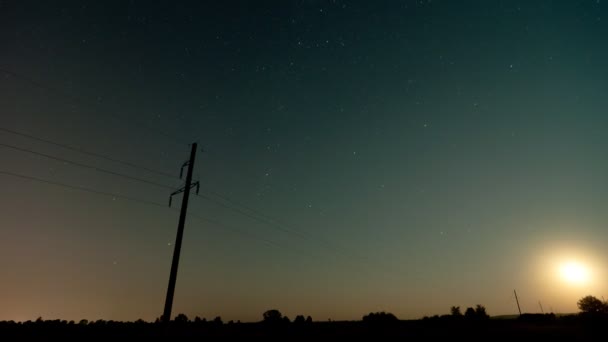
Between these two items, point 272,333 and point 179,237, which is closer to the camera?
point 179,237

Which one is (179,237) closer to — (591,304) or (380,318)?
(380,318)

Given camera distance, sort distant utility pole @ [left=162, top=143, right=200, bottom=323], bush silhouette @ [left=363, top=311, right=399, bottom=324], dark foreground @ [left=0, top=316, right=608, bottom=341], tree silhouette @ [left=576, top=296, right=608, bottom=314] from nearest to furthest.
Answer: distant utility pole @ [left=162, top=143, right=200, bottom=323], dark foreground @ [left=0, top=316, right=608, bottom=341], bush silhouette @ [left=363, top=311, right=399, bottom=324], tree silhouette @ [left=576, top=296, right=608, bottom=314]

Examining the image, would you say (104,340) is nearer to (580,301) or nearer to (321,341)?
(321,341)

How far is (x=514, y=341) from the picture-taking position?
2286 cm

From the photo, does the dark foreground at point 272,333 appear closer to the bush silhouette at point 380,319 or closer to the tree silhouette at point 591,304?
the bush silhouette at point 380,319

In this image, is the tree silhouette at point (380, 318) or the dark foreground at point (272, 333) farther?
the tree silhouette at point (380, 318)

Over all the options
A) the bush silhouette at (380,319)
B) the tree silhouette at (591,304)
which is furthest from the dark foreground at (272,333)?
the tree silhouette at (591,304)

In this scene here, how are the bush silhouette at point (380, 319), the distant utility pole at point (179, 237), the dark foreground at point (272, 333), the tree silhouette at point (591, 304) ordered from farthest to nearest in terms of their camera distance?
the tree silhouette at point (591, 304) < the bush silhouette at point (380, 319) < the dark foreground at point (272, 333) < the distant utility pole at point (179, 237)

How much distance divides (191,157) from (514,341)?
2453cm

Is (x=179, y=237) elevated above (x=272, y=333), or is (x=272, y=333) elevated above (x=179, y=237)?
(x=179, y=237)

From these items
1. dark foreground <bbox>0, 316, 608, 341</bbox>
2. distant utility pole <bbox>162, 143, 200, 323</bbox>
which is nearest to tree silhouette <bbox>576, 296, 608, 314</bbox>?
dark foreground <bbox>0, 316, 608, 341</bbox>

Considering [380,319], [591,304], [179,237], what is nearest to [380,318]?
[380,319]

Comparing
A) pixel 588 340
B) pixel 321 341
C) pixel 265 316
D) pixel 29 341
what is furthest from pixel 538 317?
pixel 29 341

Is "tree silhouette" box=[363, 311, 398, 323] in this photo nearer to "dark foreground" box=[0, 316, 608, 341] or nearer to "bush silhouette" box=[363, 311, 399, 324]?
"bush silhouette" box=[363, 311, 399, 324]
